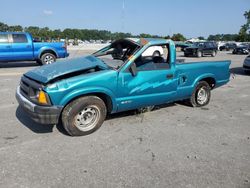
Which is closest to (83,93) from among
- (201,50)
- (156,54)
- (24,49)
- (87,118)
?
(87,118)

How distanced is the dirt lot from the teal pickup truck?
39 cm

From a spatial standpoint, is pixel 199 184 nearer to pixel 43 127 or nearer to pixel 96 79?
pixel 96 79

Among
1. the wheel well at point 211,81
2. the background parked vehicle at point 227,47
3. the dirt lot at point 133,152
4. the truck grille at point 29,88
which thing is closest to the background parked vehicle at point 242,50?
the background parked vehicle at point 227,47

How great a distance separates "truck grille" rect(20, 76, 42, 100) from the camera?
3914mm

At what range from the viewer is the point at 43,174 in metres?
3.04

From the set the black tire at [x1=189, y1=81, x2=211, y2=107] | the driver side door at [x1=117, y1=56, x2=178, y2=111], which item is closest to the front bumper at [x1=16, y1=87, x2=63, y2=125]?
the driver side door at [x1=117, y1=56, x2=178, y2=111]

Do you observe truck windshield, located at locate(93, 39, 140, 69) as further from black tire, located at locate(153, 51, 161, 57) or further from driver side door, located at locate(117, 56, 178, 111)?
black tire, located at locate(153, 51, 161, 57)

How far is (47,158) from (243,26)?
9226 cm

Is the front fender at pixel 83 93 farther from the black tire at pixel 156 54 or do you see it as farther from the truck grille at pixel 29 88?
the black tire at pixel 156 54

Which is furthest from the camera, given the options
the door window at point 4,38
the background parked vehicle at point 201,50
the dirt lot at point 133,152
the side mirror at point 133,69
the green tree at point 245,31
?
the green tree at point 245,31

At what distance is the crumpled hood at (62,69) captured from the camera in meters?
3.93

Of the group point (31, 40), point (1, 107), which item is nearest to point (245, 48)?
point (31, 40)

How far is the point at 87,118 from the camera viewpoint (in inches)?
168

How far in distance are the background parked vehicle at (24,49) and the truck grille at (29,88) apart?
8423mm
